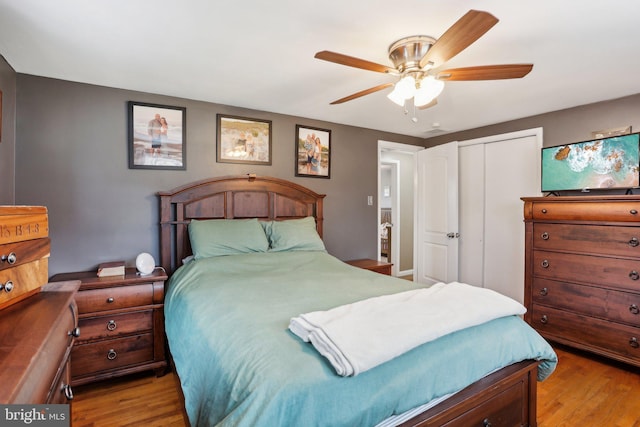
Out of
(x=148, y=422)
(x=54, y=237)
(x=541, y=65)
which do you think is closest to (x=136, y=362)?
(x=148, y=422)

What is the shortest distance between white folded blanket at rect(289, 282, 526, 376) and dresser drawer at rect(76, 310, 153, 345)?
63.6 inches

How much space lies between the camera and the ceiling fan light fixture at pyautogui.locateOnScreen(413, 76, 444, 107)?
5.91 ft

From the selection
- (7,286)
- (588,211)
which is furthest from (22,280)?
(588,211)

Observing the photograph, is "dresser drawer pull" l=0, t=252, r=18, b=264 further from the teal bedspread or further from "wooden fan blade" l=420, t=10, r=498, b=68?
"wooden fan blade" l=420, t=10, r=498, b=68

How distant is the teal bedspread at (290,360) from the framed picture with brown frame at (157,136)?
4.21ft

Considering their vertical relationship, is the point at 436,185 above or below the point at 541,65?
below

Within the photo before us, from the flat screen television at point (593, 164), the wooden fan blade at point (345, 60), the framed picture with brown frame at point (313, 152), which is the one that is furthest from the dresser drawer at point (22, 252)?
the flat screen television at point (593, 164)

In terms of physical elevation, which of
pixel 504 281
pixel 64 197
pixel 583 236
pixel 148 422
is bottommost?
pixel 148 422

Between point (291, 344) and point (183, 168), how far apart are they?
226 cm

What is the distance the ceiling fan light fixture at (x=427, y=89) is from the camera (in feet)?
5.91

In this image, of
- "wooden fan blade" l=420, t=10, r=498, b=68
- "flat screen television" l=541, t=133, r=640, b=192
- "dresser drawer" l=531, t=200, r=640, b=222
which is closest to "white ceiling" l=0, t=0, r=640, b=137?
"wooden fan blade" l=420, t=10, r=498, b=68

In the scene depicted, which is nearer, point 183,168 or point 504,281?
point 183,168

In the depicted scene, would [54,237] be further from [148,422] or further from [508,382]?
[508,382]

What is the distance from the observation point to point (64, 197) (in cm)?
249
